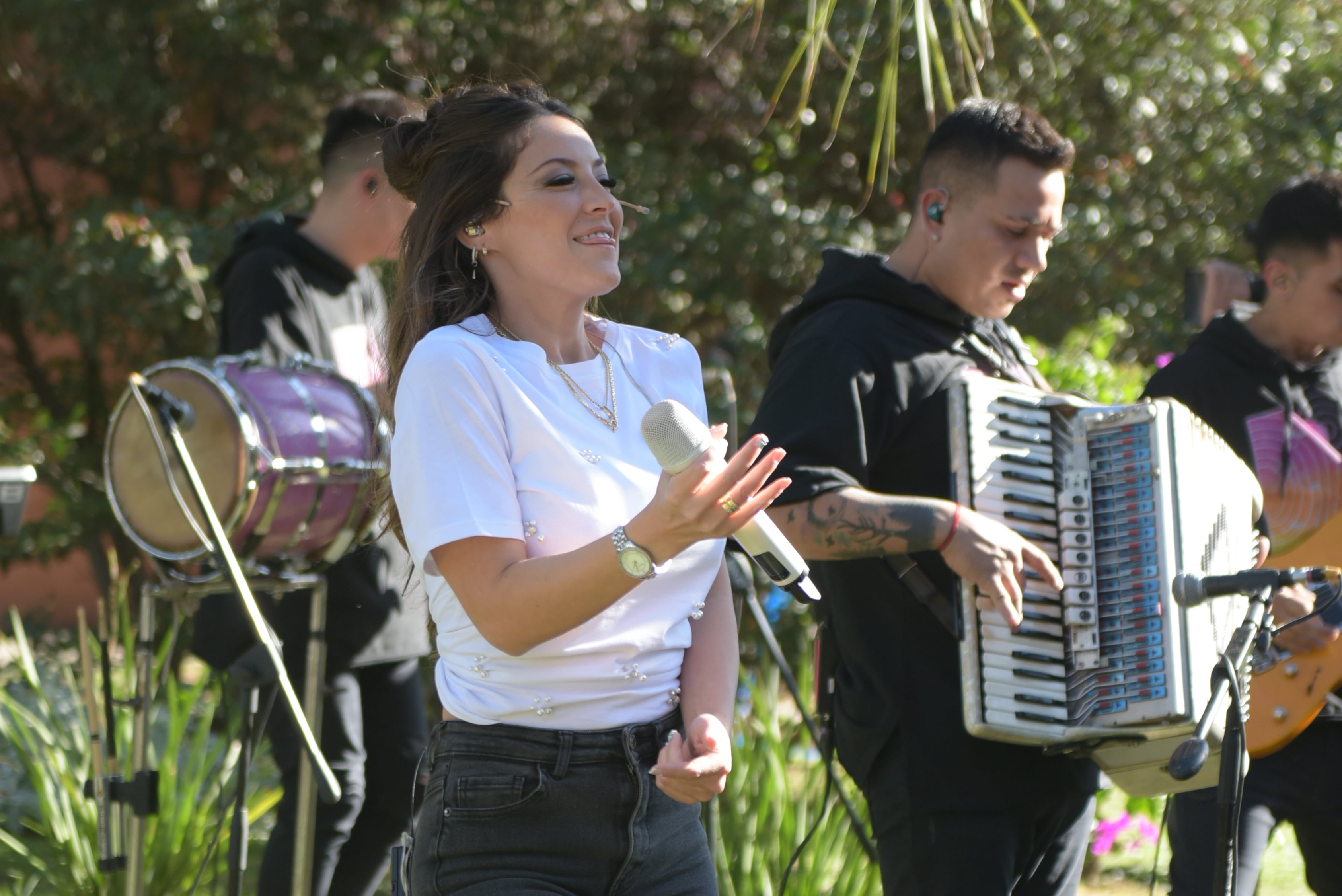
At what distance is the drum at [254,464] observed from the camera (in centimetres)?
308

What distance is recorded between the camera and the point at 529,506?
188cm

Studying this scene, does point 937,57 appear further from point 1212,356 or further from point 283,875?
point 283,875

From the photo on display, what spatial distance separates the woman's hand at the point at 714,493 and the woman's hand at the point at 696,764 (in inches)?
13.5

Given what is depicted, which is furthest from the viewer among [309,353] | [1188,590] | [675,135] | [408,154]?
[675,135]

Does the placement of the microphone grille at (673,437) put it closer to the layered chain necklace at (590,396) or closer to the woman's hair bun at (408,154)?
the layered chain necklace at (590,396)

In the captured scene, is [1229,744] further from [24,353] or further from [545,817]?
[24,353]

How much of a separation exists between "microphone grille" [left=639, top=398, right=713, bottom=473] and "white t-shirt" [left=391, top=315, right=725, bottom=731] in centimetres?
23

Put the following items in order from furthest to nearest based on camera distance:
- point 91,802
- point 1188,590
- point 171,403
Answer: point 91,802 → point 171,403 → point 1188,590

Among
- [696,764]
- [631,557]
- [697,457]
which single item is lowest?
[696,764]

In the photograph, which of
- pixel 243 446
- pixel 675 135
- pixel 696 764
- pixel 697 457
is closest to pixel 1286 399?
pixel 696 764

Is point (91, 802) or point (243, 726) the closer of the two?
point (243, 726)

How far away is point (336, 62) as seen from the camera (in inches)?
264

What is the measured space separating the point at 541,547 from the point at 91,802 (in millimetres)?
3137

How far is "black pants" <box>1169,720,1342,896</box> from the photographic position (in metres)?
3.00
